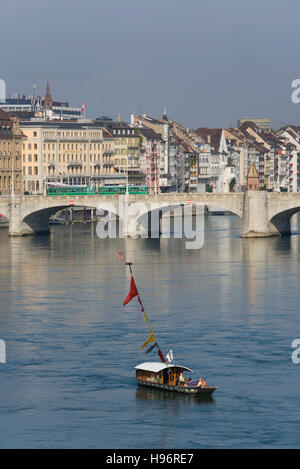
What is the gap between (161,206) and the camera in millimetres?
120375

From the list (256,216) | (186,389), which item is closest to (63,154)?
(256,216)

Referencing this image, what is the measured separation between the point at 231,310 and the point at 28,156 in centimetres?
9642

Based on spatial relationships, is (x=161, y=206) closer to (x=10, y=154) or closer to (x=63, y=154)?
(x=10, y=154)

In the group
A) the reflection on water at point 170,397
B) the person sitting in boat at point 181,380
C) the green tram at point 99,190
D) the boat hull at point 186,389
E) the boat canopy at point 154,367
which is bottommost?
the reflection on water at point 170,397

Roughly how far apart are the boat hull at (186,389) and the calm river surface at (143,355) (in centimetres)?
34

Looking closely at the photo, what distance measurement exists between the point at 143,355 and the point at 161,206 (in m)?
65.2

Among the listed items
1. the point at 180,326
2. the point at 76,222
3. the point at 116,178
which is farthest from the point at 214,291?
the point at 116,178

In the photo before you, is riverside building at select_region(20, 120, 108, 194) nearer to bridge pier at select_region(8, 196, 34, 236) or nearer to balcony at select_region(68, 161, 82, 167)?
balcony at select_region(68, 161, 82, 167)

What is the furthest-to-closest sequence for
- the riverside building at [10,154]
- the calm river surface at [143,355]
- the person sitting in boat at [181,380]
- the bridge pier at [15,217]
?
the riverside building at [10,154] → the bridge pier at [15,217] → the person sitting in boat at [181,380] → the calm river surface at [143,355]

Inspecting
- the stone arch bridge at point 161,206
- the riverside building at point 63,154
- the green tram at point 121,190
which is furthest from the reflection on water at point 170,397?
the riverside building at point 63,154

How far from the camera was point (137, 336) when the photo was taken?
2373 inches

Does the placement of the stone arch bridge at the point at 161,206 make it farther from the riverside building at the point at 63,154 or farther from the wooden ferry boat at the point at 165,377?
the wooden ferry boat at the point at 165,377

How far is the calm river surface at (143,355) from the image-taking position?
45250 millimetres

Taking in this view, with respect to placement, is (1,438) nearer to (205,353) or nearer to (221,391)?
(221,391)
